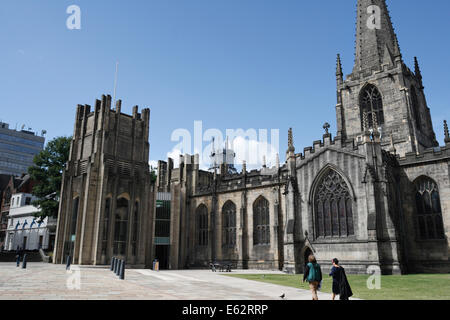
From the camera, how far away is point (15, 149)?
115375 mm

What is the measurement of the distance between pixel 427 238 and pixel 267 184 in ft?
53.2

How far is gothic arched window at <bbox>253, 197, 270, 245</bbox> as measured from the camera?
38844mm

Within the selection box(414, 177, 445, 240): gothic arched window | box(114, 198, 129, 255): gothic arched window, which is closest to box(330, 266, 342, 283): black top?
box(414, 177, 445, 240): gothic arched window

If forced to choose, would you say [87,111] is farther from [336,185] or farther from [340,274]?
[340,274]

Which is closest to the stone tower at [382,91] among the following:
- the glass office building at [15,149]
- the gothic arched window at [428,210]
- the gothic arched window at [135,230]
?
the gothic arched window at [428,210]

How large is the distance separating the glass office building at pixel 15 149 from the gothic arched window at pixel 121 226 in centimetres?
9021

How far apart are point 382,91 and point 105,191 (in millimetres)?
32703

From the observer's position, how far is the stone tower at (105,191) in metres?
32.9

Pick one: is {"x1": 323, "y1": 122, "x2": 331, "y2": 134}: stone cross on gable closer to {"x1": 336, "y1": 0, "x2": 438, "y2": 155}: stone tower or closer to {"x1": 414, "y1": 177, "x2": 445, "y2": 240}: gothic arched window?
{"x1": 336, "y1": 0, "x2": 438, "y2": 155}: stone tower

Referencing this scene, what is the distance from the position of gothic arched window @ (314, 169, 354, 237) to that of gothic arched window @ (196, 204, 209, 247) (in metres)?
17.0

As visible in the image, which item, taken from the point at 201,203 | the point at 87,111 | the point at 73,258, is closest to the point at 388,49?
the point at 201,203

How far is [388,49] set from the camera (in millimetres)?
42094

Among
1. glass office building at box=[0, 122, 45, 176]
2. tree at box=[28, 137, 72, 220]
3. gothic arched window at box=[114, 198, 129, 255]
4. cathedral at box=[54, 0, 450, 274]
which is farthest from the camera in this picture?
glass office building at box=[0, 122, 45, 176]
